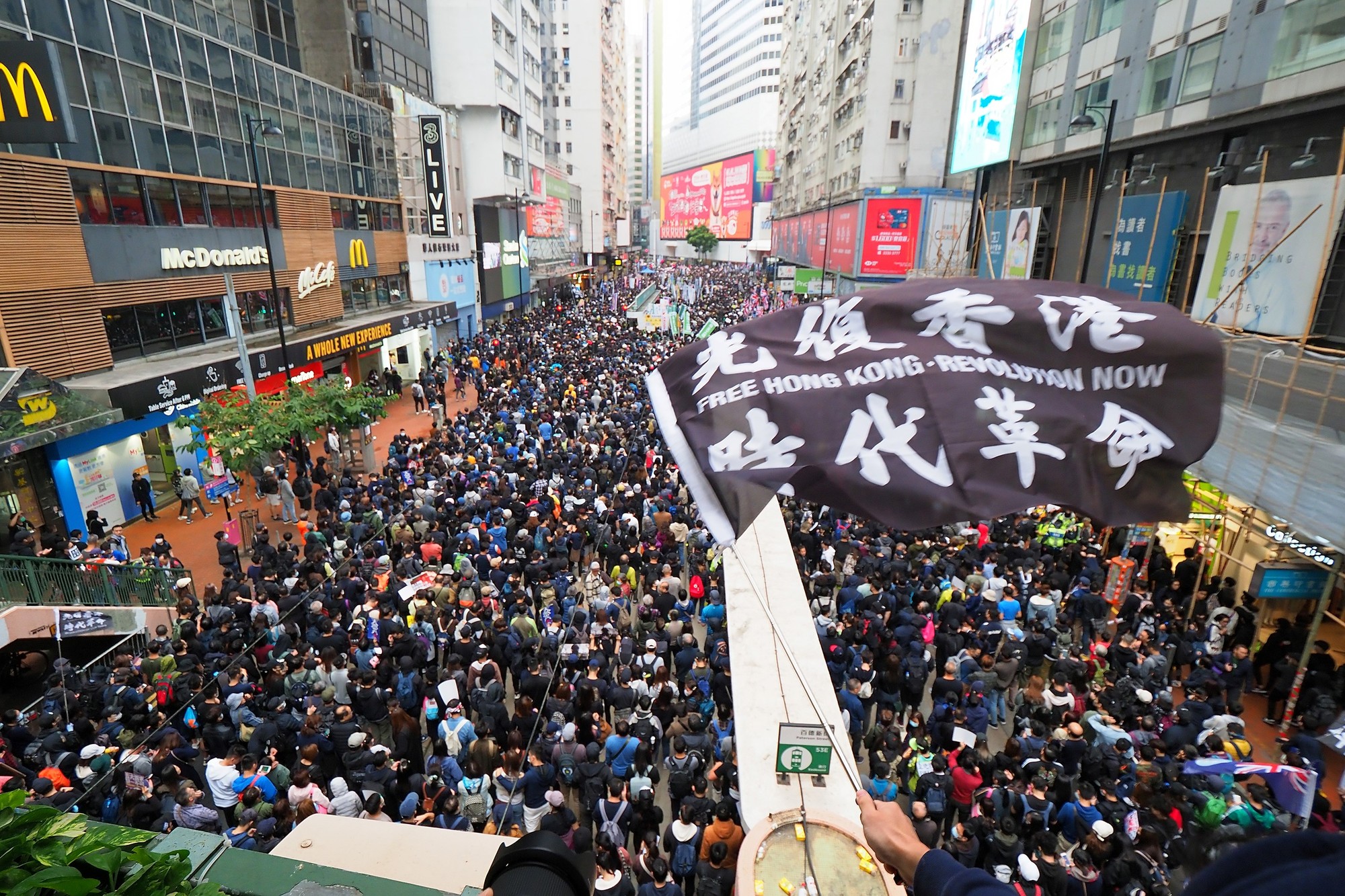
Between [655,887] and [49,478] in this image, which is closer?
[655,887]

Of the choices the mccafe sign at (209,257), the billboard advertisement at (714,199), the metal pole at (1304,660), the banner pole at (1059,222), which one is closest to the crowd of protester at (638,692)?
the metal pole at (1304,660)

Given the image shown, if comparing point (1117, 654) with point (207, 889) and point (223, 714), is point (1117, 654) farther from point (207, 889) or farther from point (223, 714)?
point (223, 714)

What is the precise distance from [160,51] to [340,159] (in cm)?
922

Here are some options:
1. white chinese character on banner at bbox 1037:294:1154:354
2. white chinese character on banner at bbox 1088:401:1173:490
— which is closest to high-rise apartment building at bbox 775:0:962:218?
white chinese character on banner at bbox 1037:294:1154:354

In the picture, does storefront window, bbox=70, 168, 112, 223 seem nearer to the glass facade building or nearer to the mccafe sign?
the glass facade building

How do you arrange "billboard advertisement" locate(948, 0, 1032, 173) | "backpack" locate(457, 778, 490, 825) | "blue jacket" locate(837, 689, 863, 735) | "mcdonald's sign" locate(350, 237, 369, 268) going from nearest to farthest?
"backpack" locate(457, 778, 490, 825) < "blue jacket" locate(837, 689, 863, 735) < "billboard advertisement" locate(948, 0, 1032, 173) < "mcdonald's sign" locate(350, 237, 369, 268)

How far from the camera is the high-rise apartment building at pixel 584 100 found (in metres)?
78.7

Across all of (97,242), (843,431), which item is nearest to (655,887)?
(843,431)

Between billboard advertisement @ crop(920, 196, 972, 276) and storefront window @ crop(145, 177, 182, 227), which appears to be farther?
billboard advertisement @ crop(920, 196, 972, 276)

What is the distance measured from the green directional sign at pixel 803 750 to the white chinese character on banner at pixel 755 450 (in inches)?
183

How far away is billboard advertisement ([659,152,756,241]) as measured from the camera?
102 m

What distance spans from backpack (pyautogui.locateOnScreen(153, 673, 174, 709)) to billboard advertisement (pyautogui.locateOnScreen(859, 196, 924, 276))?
106 ft

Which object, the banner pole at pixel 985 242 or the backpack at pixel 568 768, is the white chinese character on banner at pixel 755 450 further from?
the banner pole at pixel 985 242

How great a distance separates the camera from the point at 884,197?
33.8 m
